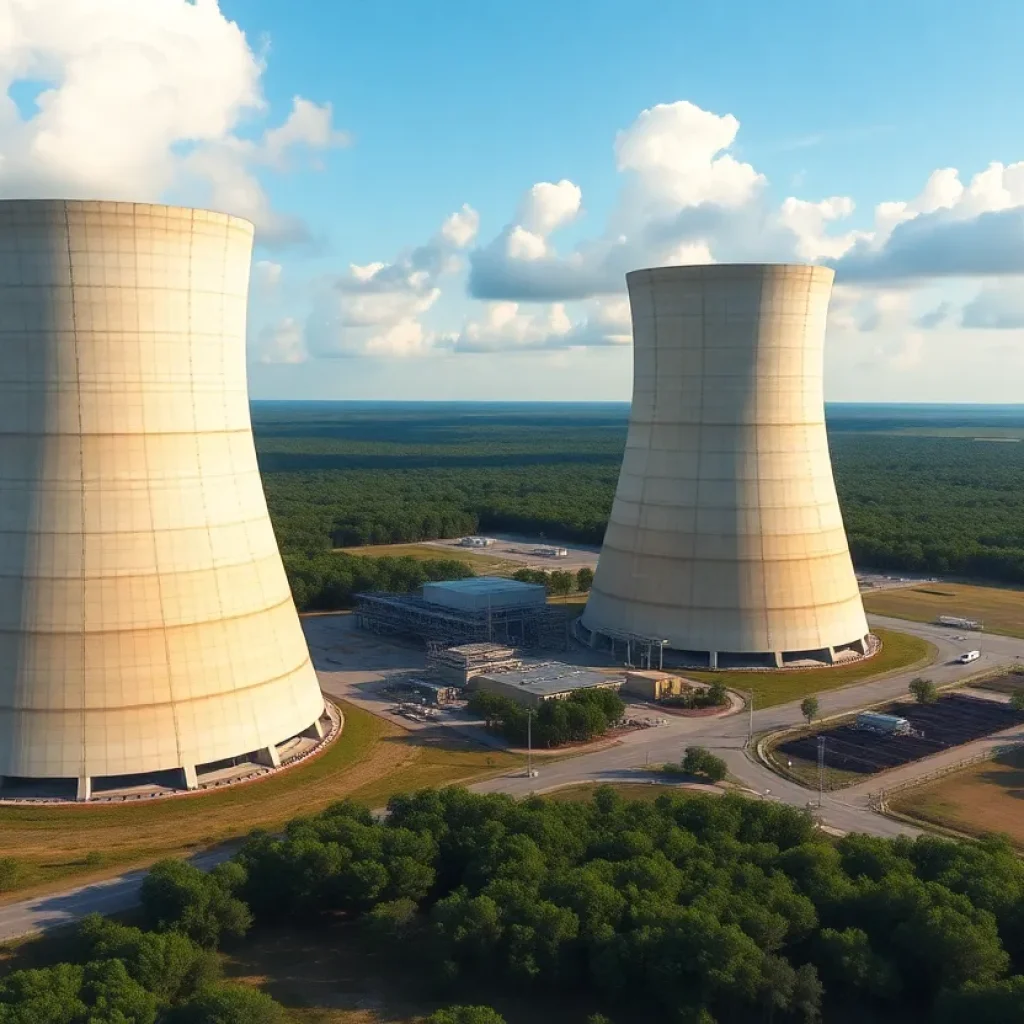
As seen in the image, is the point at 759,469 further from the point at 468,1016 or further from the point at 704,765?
the point at 468,1016

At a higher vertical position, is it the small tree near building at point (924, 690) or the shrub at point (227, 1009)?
the small tree near building at point (924, 690)

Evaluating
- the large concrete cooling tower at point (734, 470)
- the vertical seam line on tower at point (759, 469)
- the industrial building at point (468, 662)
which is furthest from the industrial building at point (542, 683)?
the vertical seam line on tower at point (759, 469)

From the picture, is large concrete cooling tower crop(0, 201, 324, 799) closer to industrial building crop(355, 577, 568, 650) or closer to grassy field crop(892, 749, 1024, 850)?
industrial building crop(355, 577, 568, 650)

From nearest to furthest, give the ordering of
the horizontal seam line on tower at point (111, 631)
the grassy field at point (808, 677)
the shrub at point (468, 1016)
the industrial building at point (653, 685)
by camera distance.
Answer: the shrub at point (468, 1016)
the horizontal seam line on tower at point (111, 631)
the industrial building at point (653, 685)
the grassy field at point (808, 677)

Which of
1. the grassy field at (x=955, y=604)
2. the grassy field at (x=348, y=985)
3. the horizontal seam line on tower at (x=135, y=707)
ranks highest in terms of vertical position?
the horizontal seam line on tower at (x=135, y=707)

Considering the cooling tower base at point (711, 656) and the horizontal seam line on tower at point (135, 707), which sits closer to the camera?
the horizontal seam line on tower at point (135, 707)

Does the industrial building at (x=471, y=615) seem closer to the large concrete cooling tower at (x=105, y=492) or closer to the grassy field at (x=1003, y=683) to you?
the grassy field at (x=1003, y=683)
